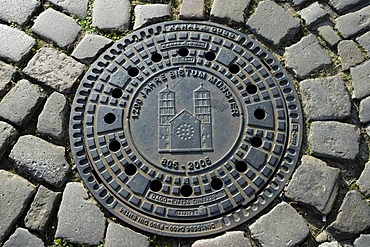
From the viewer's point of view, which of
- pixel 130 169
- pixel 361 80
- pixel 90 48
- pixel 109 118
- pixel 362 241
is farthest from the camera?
pixel 90 48

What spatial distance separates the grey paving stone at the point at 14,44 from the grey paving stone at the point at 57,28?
0.09 m

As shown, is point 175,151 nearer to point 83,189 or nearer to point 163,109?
point 163,109

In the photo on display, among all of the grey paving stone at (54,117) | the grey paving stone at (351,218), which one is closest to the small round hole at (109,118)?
the grey paving stone at (54,117)

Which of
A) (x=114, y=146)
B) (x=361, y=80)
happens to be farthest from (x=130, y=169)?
(x=361, y=80)

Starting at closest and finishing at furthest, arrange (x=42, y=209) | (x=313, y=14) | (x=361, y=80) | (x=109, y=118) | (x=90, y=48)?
(x=42, y=209)
(x=109, y=118)
(x=361, y=80)
(x=90, y=48)
(x=313, y=14)

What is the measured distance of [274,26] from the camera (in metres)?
3.35

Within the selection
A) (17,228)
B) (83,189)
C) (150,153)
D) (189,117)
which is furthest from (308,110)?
(17,228)

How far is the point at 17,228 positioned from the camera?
2725 mm

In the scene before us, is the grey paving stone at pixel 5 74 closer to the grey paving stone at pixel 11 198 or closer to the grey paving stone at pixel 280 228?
the grey paving stone at pixel 11 198

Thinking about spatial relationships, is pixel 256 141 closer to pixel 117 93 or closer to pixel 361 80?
pixel 361 80

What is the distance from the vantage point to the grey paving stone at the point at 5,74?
314 centimetres

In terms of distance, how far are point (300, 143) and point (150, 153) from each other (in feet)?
3.03

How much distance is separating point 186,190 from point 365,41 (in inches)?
64.0

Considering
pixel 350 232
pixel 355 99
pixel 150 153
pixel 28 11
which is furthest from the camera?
pixel 28 11
